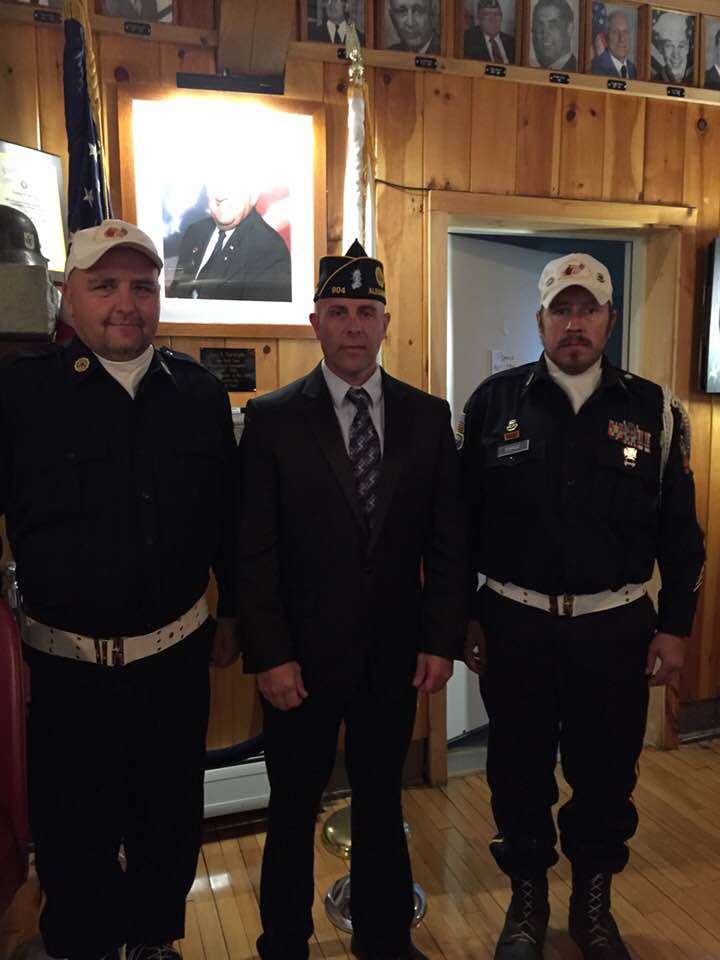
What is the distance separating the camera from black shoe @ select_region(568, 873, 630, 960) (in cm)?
181

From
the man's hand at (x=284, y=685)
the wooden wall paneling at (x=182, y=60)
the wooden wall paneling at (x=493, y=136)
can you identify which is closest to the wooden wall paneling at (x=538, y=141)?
the wooden wall paneling at (x=493, y=136)

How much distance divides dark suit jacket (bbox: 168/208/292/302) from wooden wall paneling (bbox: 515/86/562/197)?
88 cm

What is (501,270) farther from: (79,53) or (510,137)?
(79,53)

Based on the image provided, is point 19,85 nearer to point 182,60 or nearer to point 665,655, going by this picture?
point 182,60

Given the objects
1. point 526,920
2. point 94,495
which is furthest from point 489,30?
point 526,920

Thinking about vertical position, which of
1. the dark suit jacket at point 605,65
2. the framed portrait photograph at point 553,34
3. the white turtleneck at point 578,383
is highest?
the framed portrait photograph at point 553,34

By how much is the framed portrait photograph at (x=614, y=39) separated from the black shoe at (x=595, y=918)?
246cm

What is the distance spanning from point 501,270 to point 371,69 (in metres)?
0.87

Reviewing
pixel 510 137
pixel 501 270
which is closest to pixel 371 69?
pixel 510 137

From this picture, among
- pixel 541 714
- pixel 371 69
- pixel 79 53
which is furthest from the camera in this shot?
pixel 371 69

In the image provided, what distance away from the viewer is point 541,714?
1.79 metres

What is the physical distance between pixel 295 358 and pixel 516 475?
3.02ft

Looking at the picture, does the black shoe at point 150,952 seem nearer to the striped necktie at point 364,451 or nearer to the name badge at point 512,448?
the striped necktie at point 364,451

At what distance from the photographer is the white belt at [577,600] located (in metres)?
1.73
